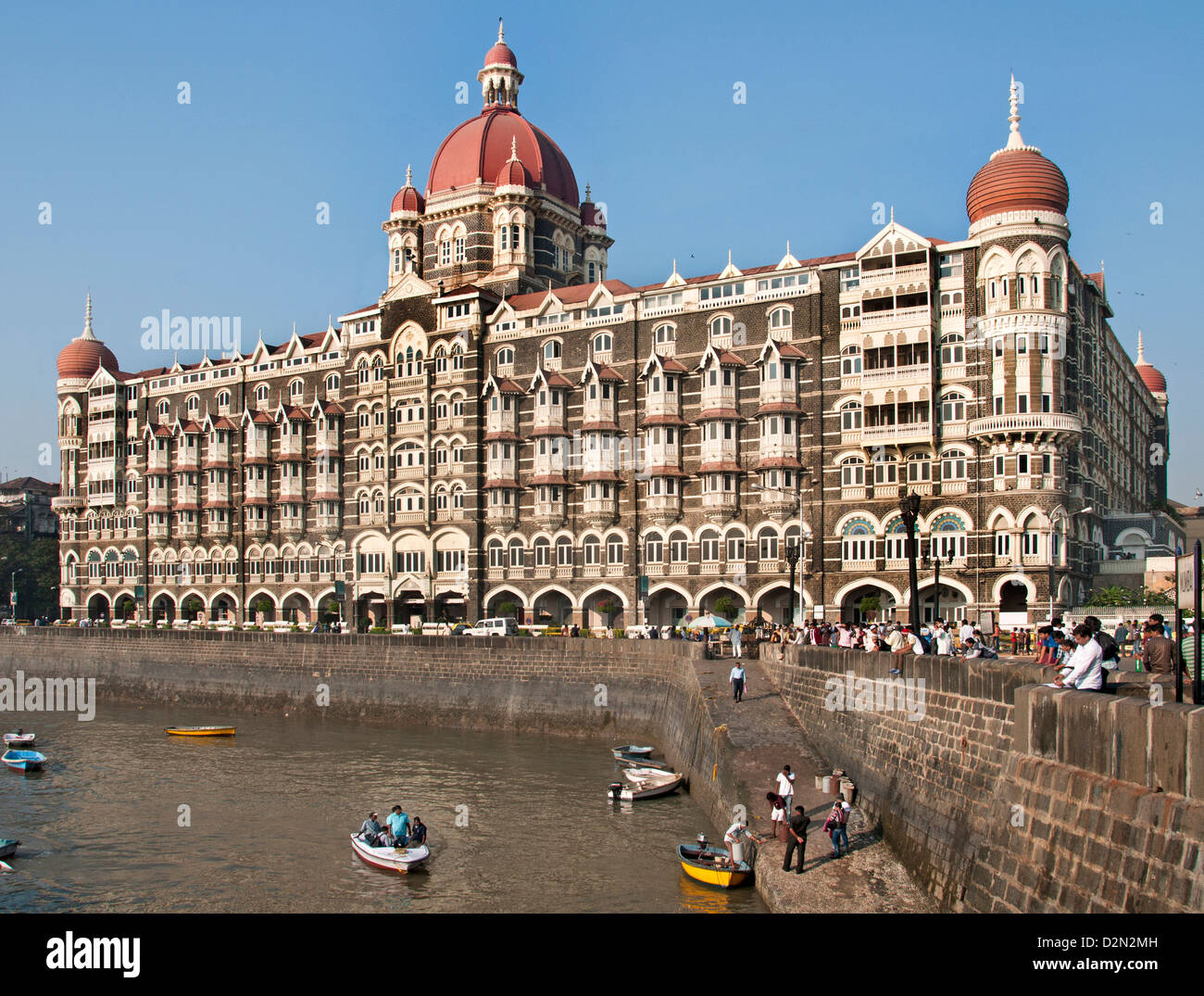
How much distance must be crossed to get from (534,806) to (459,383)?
→ 39.7m

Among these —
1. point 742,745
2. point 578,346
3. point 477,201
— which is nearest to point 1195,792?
point 742,745

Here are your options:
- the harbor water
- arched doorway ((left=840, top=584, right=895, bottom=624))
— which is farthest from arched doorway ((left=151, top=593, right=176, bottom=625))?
arched doorway ((left=840, top=584, right=895, bottom=624))

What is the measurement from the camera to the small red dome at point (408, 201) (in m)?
81.8

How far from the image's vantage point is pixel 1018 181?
52.7 metres

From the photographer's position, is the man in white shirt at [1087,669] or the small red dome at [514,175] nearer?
the man in white shirt at [1087,669]

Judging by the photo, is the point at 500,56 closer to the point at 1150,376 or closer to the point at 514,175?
the point at 514,175

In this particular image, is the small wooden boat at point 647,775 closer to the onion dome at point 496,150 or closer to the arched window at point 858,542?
the arched window at point 858,542

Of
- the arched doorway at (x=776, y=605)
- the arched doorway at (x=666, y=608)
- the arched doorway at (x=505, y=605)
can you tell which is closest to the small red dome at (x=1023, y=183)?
the arched doorway at (x=776, y=605)

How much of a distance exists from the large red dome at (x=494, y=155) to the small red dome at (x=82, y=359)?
118 feet

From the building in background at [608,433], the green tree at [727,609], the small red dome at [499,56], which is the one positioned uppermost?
the small red dome at [499,56]

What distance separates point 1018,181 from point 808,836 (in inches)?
1513

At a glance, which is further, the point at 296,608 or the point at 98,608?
the point at 98,608

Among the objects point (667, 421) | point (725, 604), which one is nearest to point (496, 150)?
point (667, 421)
